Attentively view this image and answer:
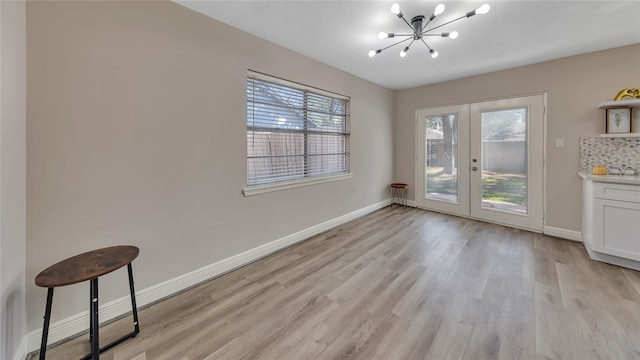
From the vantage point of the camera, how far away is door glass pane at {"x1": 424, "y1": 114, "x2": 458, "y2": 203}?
4.42m

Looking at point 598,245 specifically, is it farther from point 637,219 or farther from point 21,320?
point 21,320

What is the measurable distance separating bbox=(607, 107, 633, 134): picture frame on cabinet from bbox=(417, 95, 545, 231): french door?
65 centimetres

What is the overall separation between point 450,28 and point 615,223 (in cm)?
268

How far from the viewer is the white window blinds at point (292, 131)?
8.96ft

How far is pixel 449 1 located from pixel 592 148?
286 cm

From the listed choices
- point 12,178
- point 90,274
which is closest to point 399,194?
point 90,274

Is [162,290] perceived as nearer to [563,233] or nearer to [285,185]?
[285,185]

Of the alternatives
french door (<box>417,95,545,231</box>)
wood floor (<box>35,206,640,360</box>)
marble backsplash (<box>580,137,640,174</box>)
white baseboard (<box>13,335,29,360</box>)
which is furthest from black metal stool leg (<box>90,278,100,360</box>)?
marble backsplash (<box>580,137,640,174</box>)

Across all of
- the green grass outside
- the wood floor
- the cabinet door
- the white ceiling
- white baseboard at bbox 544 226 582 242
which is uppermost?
the white ceiling

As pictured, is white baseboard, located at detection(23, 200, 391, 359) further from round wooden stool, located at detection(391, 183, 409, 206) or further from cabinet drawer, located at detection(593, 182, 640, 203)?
cabinet drawer, located at detection(593, 182, 640, 203)

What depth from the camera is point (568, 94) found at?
3244mm

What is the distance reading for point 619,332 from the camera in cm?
162

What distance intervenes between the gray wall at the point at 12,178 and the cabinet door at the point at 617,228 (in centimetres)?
483

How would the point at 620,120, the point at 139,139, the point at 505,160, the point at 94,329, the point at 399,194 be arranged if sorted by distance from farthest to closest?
the point at 399,194 → the point at 505,160 → the point at 620,120 → the point at 139,139 → the point at 94,329
